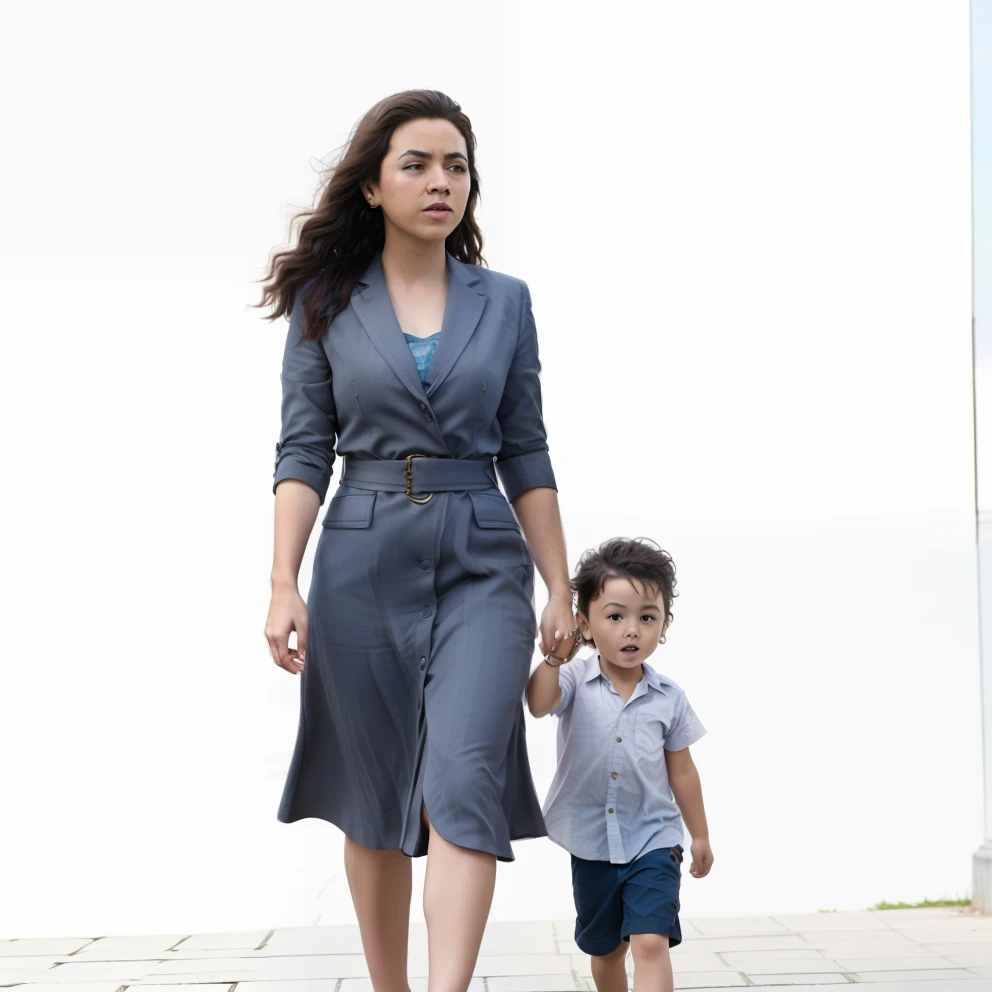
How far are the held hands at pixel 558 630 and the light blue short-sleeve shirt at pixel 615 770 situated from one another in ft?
0.69

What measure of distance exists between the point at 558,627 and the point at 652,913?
63cm

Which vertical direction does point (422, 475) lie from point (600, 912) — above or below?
above

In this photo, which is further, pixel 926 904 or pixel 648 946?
pixel 926 904

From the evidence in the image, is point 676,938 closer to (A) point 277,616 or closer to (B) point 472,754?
(B) point 472,754

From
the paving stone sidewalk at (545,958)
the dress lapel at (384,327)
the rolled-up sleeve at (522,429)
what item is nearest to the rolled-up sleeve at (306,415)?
the dress lapel at (384,327)

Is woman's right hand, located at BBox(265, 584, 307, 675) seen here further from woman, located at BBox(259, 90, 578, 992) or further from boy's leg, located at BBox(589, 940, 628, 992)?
boy's leg, located at BBox(589, 940, 628, 992)

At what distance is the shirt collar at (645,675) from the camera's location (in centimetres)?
335

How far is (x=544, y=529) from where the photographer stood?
10.5 ft

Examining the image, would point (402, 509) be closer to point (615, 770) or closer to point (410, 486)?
point (410, 486)

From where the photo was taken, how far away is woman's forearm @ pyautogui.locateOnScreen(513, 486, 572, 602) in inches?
125

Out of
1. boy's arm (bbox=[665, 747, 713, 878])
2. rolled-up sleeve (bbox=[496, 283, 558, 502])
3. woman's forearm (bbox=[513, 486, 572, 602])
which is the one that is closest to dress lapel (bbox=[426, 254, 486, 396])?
rolled-up sleeve (bbox=[496, 283, 558, 502])

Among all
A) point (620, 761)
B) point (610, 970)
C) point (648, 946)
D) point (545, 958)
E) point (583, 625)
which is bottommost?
point (545, 958)

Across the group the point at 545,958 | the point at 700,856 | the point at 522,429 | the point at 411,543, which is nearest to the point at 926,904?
the point at 545,958

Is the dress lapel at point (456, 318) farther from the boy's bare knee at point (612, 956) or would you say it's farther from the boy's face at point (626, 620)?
the boy's bare knee at point (612, 956)
